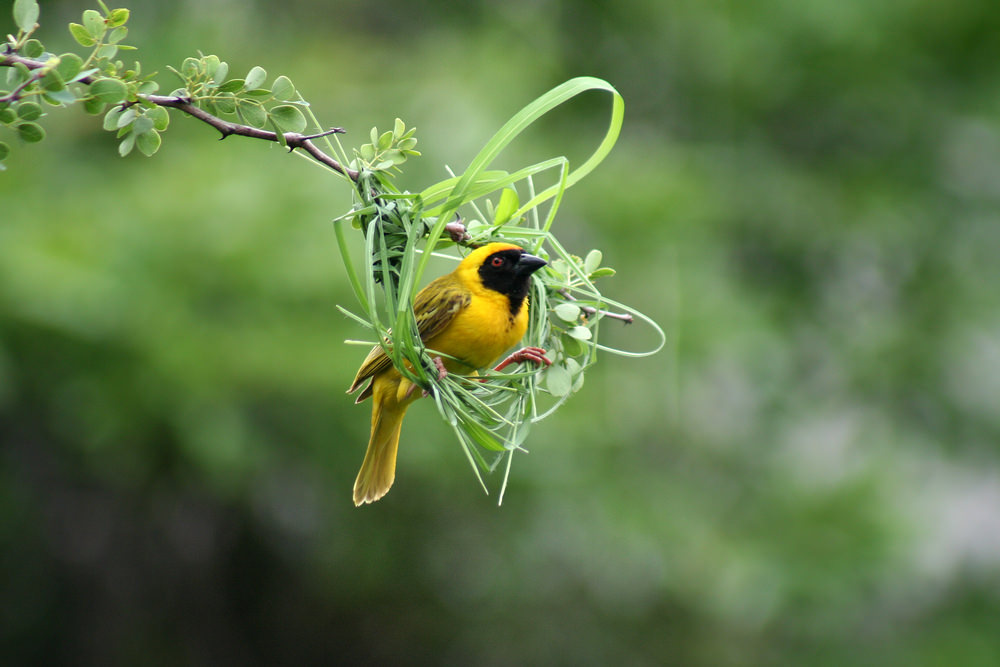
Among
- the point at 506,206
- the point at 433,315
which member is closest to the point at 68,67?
the point at 506,206

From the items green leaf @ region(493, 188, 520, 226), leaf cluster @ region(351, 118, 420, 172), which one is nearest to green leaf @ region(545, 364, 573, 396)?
green leaf @ region(493, 188, 520, 226)

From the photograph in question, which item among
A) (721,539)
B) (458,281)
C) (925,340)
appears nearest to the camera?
(458,281)

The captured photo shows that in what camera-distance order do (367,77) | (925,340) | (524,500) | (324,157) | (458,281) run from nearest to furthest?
(324,157)
(458,281)
(524,500)
(367,77)
(925,340)

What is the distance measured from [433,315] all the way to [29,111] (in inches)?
46.1

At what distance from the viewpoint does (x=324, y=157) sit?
1.57 m

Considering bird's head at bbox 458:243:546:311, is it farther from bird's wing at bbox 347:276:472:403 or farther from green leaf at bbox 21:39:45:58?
green leaf at bbox 21:39:45:58

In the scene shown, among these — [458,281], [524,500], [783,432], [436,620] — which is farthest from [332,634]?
[458,281]

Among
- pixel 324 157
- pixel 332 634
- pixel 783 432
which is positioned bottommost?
pixel 332 634

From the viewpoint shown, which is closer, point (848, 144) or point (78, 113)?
point (78, 113)

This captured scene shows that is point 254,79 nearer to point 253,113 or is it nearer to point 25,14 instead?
point 253,113

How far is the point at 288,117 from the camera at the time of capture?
168 centimetres

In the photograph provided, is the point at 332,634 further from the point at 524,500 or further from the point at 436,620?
the point at 524,500

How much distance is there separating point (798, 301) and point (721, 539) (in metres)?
2.38

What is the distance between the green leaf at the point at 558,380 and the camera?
203 centimetres
